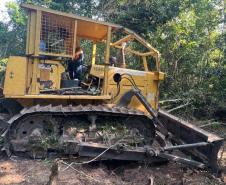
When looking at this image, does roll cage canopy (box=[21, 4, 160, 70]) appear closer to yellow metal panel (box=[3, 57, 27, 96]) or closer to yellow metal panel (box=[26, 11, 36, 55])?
yellow metal panel (box=[26, 11, 36, 55])

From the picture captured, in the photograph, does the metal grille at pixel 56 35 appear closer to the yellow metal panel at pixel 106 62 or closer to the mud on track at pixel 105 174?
the yellow metal panel at pixel 106 62

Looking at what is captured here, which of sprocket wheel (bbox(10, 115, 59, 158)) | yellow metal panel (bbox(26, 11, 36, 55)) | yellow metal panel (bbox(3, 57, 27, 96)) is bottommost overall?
sprocket wheel (bbox(10, 115, 59, 158))

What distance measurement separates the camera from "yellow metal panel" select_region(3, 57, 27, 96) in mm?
5918

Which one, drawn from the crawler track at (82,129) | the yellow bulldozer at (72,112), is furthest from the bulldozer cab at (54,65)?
the crawler track at (82,129)

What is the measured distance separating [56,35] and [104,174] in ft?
8.77

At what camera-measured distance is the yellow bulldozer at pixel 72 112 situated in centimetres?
585

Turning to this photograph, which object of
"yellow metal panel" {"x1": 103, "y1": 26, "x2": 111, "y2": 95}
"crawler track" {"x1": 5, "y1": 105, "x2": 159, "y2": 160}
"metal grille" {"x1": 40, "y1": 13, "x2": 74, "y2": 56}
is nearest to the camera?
"crawler track" {"x1": 5, "y1": 105, "x2": 159, "y2": 160}

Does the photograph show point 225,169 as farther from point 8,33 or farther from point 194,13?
point 8,33

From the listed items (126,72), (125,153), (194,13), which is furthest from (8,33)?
(125,153)

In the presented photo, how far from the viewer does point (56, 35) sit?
613 cm

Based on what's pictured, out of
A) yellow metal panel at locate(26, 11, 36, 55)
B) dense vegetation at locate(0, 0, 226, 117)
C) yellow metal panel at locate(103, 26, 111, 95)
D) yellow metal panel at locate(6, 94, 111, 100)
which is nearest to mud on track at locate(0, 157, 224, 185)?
yellow metal panel at locate(6, 94, 111, 100)

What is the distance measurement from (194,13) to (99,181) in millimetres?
10440

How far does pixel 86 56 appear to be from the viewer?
1328 centimetres

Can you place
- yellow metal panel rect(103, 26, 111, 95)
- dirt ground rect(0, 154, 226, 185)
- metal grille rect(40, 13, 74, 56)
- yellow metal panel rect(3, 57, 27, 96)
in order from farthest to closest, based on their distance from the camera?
yellow metal panel rect(103, 26, 111, 95) < metal grille rect(40, 13, 74, 56) < yellow metal panel rect(3, 57, 27, 96) < dirt ground rect(0, 154, 226, 185)
